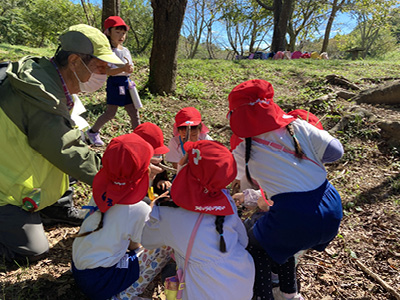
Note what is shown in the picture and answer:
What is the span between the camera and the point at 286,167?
5.90 ft

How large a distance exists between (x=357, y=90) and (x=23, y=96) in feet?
19.9

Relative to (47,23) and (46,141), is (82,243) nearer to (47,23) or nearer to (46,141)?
(46,141)

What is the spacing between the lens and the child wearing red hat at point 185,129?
9.79 feet

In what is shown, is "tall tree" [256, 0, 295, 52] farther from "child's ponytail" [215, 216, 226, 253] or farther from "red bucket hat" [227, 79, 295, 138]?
"child's ponytail" [215, 216, 226, 253]

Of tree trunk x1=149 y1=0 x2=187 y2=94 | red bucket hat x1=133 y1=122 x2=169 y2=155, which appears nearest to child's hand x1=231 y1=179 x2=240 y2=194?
red bucket hat x1=133 y1=122 x2=169 y2=155

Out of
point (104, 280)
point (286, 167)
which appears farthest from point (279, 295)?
point (104, 280)

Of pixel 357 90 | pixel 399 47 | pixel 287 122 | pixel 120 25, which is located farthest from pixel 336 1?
pixel 399 47

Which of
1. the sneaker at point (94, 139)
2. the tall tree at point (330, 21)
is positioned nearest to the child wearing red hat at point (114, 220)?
the sneaker at point (94, 139)

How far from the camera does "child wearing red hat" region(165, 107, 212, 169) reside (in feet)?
9.79

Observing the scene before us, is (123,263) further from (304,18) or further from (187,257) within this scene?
(304,18)

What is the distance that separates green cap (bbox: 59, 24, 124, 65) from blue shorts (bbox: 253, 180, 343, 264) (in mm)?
1724

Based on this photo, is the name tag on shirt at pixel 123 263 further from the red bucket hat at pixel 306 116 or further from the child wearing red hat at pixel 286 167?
the red bucket hat at pixel 306 116

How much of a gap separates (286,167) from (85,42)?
1.80 metres

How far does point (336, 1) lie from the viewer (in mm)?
18875
